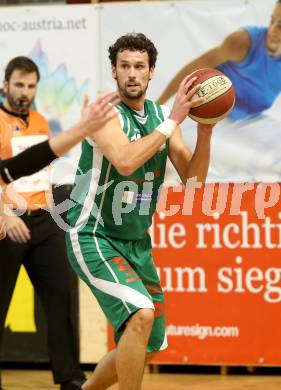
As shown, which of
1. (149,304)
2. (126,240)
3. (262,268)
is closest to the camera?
(149,304)

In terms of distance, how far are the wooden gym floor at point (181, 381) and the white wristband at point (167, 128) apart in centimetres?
245

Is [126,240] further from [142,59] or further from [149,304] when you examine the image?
[142,59]

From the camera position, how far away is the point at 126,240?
500 centimetres

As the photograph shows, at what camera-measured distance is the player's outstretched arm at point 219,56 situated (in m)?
6.95

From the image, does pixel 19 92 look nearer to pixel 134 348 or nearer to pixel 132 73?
pixel 132 73

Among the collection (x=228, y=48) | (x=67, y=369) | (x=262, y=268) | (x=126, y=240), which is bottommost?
(x=67, y=369)

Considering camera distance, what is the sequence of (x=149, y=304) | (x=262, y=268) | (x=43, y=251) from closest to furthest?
Result: (x=149, y=304)
(x=43, y=251)
(x=262, y=268)

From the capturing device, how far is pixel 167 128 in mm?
4676

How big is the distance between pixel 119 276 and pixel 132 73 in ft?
3.48

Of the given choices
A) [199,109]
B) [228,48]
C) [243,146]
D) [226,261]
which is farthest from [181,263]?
[199,109]

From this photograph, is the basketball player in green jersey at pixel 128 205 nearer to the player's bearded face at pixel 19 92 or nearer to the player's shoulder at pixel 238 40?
the player's bearded face at pixel 19 92

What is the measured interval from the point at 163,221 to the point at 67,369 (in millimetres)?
1365

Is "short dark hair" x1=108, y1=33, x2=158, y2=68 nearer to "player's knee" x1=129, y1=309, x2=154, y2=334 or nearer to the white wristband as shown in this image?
the white wristband

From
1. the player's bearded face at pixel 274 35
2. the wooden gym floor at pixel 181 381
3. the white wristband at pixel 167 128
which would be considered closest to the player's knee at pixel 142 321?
the white wristband at pixel 167 128
